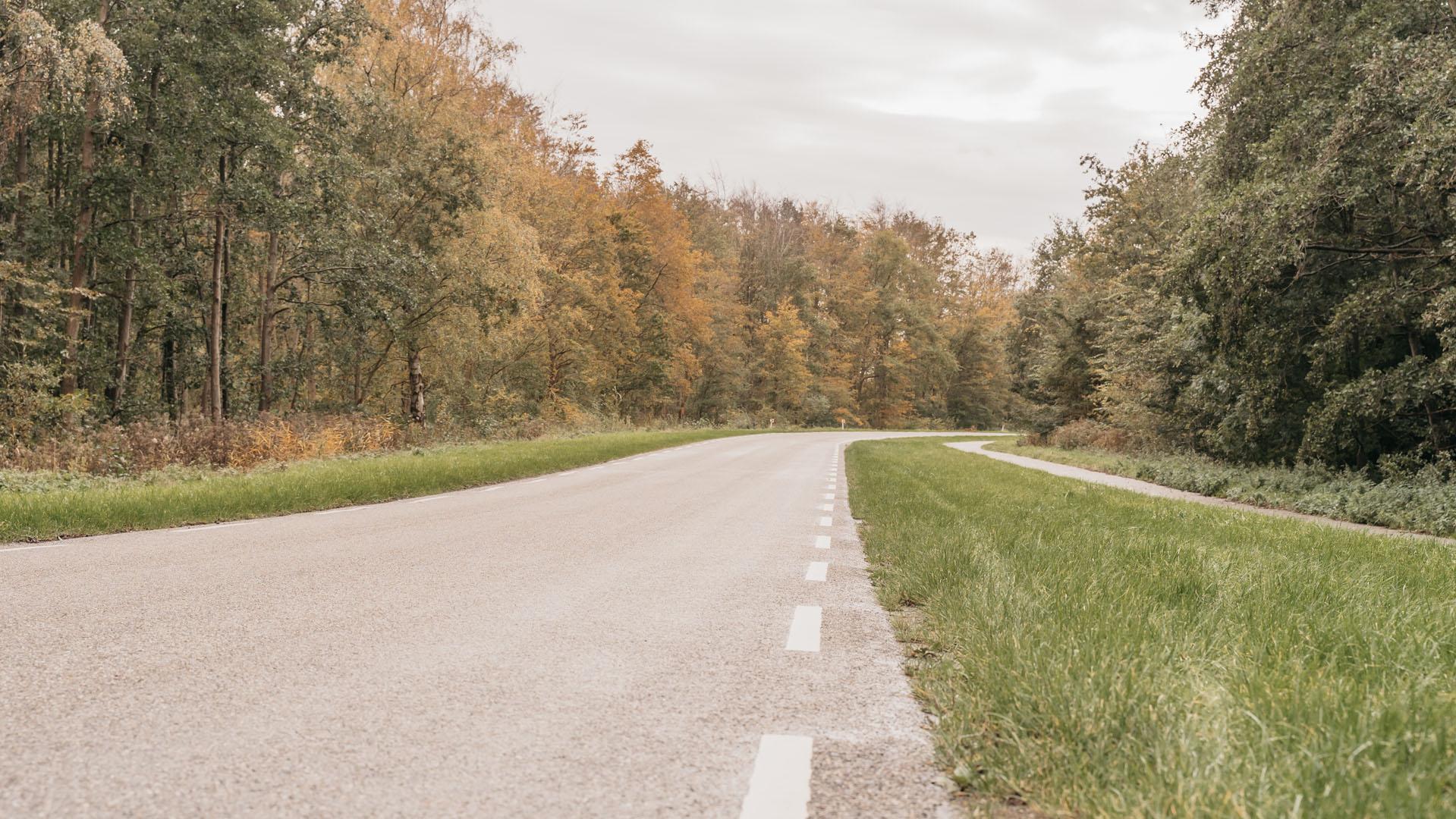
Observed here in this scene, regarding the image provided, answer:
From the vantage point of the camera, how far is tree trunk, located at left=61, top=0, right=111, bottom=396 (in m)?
17.5

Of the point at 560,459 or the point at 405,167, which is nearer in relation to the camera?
the point at 560,459

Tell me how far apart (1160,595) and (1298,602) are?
0.70m

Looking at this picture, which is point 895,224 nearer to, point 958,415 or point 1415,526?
point 958,415

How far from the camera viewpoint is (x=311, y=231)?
2216 centimetres

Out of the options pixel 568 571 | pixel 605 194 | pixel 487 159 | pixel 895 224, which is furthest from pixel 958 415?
pixel 568 571

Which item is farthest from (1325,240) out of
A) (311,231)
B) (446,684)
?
(311,231)

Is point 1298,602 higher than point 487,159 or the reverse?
the reverse

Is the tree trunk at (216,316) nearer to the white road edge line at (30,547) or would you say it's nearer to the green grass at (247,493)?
the green grass at (247,493)

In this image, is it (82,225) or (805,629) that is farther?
(82,225)

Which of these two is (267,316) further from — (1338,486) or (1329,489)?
(1338,486)

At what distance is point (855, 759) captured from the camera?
9.36 ft

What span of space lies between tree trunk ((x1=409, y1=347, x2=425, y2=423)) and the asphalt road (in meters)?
21.1

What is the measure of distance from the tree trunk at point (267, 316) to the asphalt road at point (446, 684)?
17.7 meters

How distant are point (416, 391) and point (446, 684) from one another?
26818 millimetres
